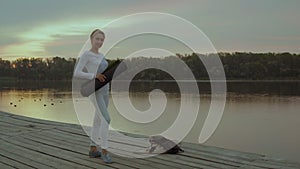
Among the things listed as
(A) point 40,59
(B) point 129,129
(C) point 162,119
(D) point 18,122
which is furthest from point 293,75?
(D) point 18,122

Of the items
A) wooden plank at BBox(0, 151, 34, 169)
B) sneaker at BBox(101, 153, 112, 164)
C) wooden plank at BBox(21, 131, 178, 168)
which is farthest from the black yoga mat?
wooden plank at BBox(0, 151, 34, 169)

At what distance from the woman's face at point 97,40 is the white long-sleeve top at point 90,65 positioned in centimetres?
9

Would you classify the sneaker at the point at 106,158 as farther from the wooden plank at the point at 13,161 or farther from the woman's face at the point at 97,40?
the woman's face at the point at 97,40

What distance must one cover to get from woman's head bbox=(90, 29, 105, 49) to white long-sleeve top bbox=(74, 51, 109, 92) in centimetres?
9

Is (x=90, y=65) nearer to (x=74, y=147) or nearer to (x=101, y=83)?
(x=101, y=83)

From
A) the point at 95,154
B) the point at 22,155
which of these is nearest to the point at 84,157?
the point at 95,154

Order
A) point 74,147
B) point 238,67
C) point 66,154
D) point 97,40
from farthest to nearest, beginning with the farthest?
1. point 238,67
2. point 74,147
3. point 66,154
4. point 97,40

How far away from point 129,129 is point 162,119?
13.5 feet

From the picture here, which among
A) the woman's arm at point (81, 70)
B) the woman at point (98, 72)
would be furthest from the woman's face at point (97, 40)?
the woman's arm at point (81, 70)

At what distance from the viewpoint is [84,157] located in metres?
3.84

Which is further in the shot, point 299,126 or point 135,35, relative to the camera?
point 299,126

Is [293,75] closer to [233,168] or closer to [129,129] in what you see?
[129,129]

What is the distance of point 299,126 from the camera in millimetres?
17172

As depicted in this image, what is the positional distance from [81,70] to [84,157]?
0.95 metres
